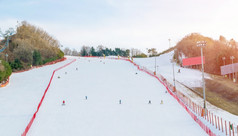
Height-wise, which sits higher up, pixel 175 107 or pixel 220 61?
pixel 220 61

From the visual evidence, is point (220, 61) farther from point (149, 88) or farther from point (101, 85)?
point (101, 85)

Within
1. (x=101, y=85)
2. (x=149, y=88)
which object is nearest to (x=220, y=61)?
(x=149, y=88)

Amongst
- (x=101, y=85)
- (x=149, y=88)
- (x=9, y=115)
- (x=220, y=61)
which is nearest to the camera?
(x=9, y=115)

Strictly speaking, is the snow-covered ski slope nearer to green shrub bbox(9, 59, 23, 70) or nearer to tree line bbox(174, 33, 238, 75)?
green shrub bbox(9, 59, 23, 70)

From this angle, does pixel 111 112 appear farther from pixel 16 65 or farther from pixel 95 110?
pixel 16 65

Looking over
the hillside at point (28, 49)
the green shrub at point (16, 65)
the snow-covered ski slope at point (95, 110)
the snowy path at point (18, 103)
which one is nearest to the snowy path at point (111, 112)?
the snow-covered ski slope at point (95, 110)

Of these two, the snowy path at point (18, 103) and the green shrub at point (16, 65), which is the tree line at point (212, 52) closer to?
the snowy path at point (18, 103)

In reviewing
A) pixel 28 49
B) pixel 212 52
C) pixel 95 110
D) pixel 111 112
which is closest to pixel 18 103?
pixel 95 110

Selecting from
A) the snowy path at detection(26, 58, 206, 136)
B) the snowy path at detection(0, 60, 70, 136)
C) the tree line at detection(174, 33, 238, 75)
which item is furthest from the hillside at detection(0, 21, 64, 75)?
the tree line at detection(174, 33, 238, 75)
